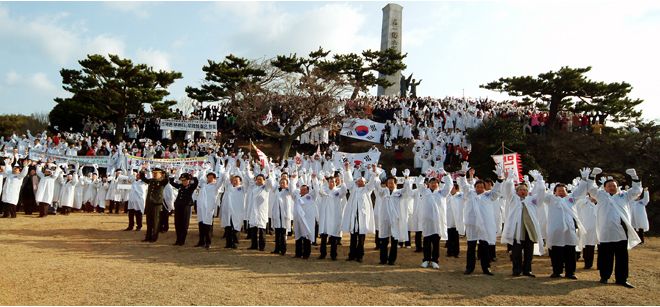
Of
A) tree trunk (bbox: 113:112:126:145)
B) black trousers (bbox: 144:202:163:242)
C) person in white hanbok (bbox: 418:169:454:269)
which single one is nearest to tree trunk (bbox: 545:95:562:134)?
person in white hanbok (bbox: 418:169:454:269)

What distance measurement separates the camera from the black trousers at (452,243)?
8898mm

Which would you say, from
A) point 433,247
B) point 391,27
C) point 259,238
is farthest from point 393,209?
point 391,27

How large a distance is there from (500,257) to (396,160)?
14.3 metres

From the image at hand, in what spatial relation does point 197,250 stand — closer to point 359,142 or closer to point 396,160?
point 396,160

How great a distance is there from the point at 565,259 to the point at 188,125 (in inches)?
880

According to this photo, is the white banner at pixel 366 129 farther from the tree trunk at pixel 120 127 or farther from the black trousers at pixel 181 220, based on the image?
the black trousers at pixel 181 220

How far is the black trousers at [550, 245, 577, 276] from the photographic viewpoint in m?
6.79

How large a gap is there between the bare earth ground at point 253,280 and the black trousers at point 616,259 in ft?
0.72

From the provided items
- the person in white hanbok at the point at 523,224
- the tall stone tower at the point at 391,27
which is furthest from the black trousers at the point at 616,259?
the tall stone tower at the point at 391,27

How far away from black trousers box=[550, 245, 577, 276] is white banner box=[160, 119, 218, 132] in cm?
2170

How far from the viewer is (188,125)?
24.8 meters

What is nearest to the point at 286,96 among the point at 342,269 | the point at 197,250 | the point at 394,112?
the point at 394,112

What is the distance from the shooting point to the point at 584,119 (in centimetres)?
2519

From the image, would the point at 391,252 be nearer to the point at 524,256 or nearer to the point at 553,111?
the point at 524,256
